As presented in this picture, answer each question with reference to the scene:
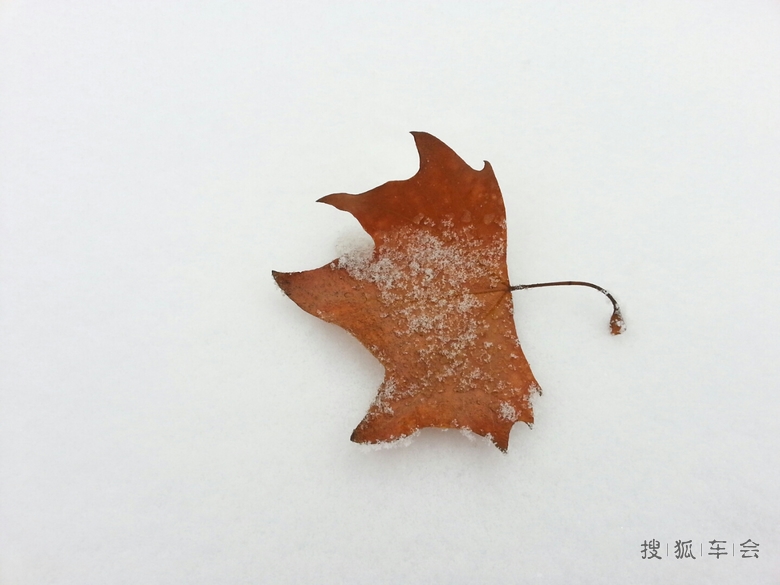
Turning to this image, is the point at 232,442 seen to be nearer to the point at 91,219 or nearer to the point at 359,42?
the point at 91,219

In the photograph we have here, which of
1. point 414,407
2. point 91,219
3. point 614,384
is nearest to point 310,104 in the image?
A: point 91,219
